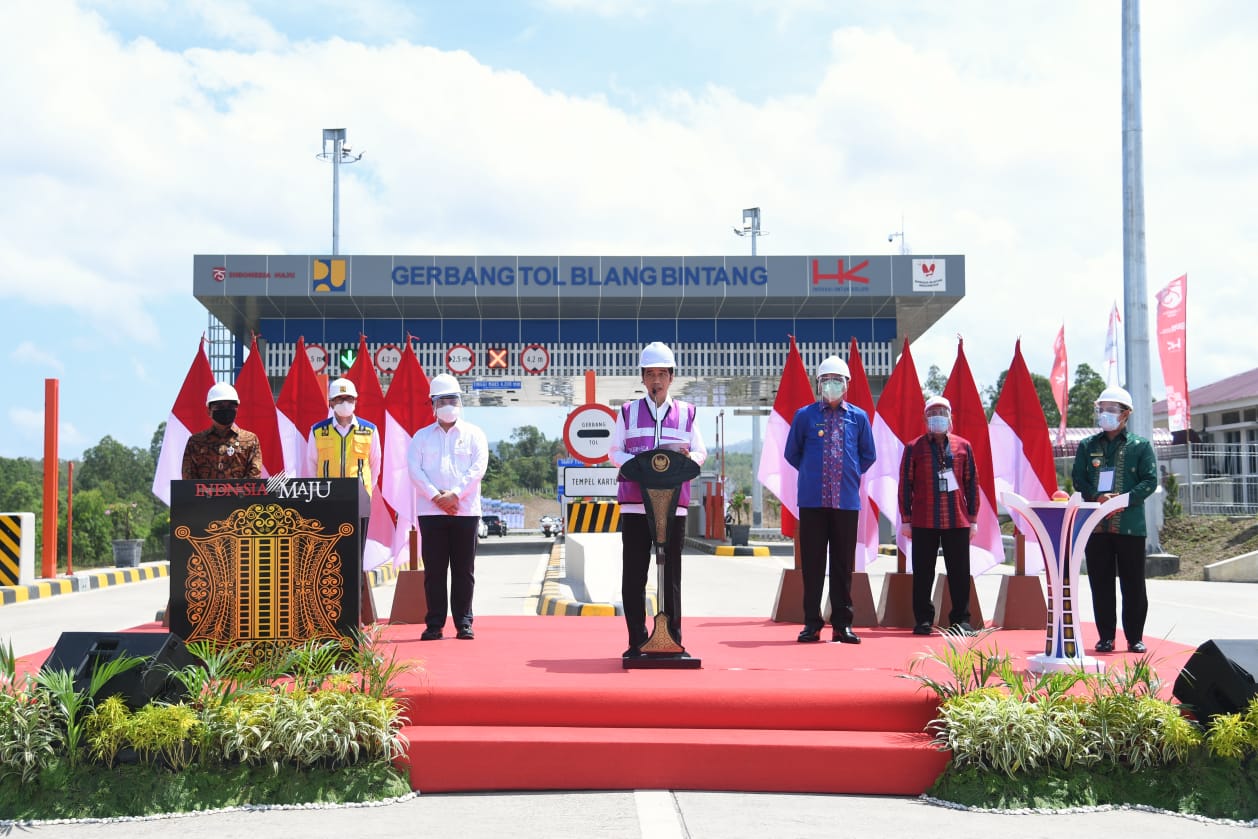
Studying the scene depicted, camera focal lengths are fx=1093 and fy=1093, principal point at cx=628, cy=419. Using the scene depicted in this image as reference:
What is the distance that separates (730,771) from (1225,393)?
113ft

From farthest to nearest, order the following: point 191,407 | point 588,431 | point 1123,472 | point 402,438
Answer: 1. point 588,431
2. point 402,438
3. point 191,407
4. point 1123,472

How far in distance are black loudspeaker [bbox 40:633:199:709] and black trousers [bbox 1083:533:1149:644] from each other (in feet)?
17.4

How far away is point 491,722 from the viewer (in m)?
5.12

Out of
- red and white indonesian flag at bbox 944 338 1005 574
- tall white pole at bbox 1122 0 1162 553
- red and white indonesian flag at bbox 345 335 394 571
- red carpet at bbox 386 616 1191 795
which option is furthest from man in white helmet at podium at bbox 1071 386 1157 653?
tall white pole at bbox 1122 0 1162 553

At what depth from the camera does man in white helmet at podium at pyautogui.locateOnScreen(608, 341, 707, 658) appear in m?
5.96

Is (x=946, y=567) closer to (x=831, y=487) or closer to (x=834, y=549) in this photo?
(x=834, y=549)

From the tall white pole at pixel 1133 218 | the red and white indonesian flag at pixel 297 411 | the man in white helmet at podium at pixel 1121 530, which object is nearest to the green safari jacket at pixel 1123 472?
the man in white helmet at podium at pixel 1121 530

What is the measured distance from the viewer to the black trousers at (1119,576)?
6.85 metres

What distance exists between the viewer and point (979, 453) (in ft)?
27.7

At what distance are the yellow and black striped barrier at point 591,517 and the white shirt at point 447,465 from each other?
25.2ft

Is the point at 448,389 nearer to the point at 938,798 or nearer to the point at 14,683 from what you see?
the point at 14,683

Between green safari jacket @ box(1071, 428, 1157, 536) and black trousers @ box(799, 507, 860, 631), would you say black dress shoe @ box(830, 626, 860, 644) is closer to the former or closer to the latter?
black trousers @ box(799, 507, 860, 631)

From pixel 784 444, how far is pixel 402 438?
3223 millimetres

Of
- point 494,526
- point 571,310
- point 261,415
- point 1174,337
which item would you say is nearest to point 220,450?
point 261,415
